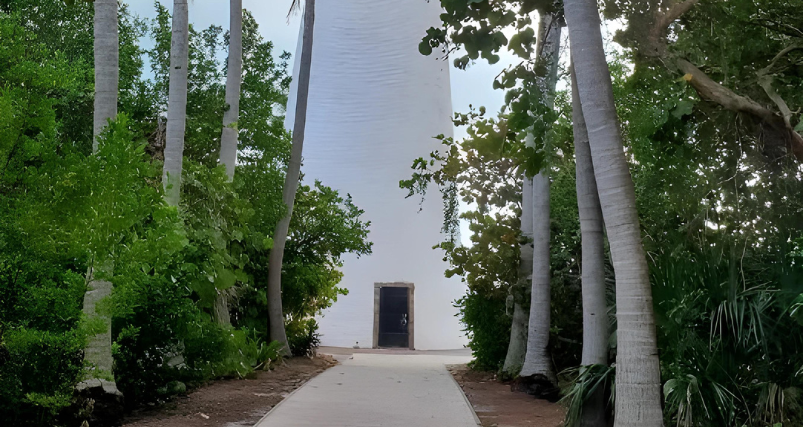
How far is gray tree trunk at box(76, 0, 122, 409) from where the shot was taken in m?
6.38

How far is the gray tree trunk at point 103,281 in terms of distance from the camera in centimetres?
638

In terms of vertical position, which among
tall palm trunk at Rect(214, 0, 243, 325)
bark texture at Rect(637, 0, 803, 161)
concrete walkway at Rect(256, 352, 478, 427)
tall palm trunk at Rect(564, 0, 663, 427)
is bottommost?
concrete walkway at Rect(256, 352, 478, 427)

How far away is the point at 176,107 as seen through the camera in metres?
9.50

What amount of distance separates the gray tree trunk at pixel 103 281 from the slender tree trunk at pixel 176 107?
69.2 inches

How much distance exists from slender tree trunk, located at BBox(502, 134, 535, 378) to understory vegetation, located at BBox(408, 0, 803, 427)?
1364 millimetres

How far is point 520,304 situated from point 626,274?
275 inches

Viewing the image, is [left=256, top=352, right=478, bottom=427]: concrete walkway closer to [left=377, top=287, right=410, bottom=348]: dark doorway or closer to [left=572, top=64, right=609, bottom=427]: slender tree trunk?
[left=572, top=64, right=609, bottom=427]: slender tree trunk

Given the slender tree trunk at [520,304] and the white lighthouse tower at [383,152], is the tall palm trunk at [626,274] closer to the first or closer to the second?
the slender tree trunk at [520,304]

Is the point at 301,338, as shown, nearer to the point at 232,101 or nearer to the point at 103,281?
the point at 232,101

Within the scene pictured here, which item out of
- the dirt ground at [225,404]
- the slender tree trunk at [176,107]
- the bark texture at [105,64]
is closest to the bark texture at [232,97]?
the slender tree trunk at [176,107]

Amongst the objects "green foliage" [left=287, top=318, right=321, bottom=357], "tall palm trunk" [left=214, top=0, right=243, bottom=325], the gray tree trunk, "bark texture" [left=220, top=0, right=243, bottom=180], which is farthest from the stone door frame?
the gray tree trunk

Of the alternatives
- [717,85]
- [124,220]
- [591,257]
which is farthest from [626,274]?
[124,220]

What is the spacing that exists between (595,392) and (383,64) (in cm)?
2172

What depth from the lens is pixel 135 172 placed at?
5.67 meters
